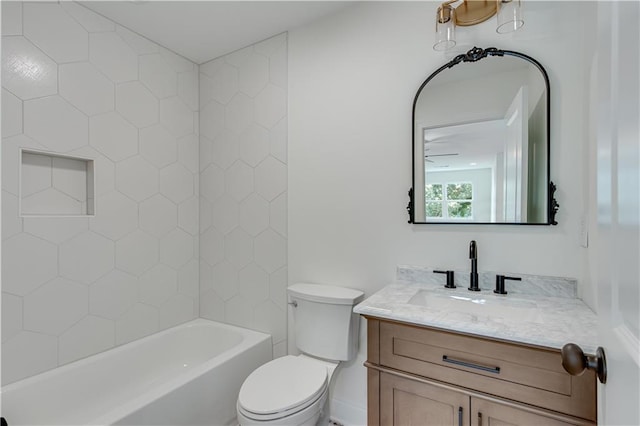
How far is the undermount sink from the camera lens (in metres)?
1.31

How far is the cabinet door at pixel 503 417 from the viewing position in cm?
97

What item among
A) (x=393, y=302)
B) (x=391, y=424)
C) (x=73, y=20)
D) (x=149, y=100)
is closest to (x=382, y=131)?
(x=393, y=302)

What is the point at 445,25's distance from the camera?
1.53 meters

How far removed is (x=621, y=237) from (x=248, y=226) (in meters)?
2.03

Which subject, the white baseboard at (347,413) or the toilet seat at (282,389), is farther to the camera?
the white baseboard at (347,413)

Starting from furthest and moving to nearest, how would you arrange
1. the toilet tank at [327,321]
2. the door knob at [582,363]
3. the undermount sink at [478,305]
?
the toilet tank at [327,321] → the undermount sink at [478,305] → the door knob at [582,363]

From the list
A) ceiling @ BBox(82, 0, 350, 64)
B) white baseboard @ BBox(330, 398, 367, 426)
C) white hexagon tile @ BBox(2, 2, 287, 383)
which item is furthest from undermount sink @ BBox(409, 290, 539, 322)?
ceiling @ BBox(82, 0, 350, 64)

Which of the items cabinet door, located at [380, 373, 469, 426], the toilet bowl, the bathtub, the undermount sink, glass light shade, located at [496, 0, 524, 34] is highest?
glass light shade, located at [496, 0, 524, 34]

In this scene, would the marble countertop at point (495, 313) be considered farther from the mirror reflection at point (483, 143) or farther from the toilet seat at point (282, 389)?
the toilet seat at point (282, 389)

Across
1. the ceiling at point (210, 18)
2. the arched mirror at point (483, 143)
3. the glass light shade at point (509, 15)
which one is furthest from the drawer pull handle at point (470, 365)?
the ceiling at point (210, 18)

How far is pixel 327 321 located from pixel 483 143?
1.23 metres

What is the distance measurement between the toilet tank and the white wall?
0.54 feet

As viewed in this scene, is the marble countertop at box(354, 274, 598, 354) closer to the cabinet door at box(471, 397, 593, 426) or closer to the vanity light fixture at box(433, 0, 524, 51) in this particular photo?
the cabinet door at box(471, 397, 593, 426)

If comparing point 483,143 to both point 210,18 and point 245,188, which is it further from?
point 210,18
